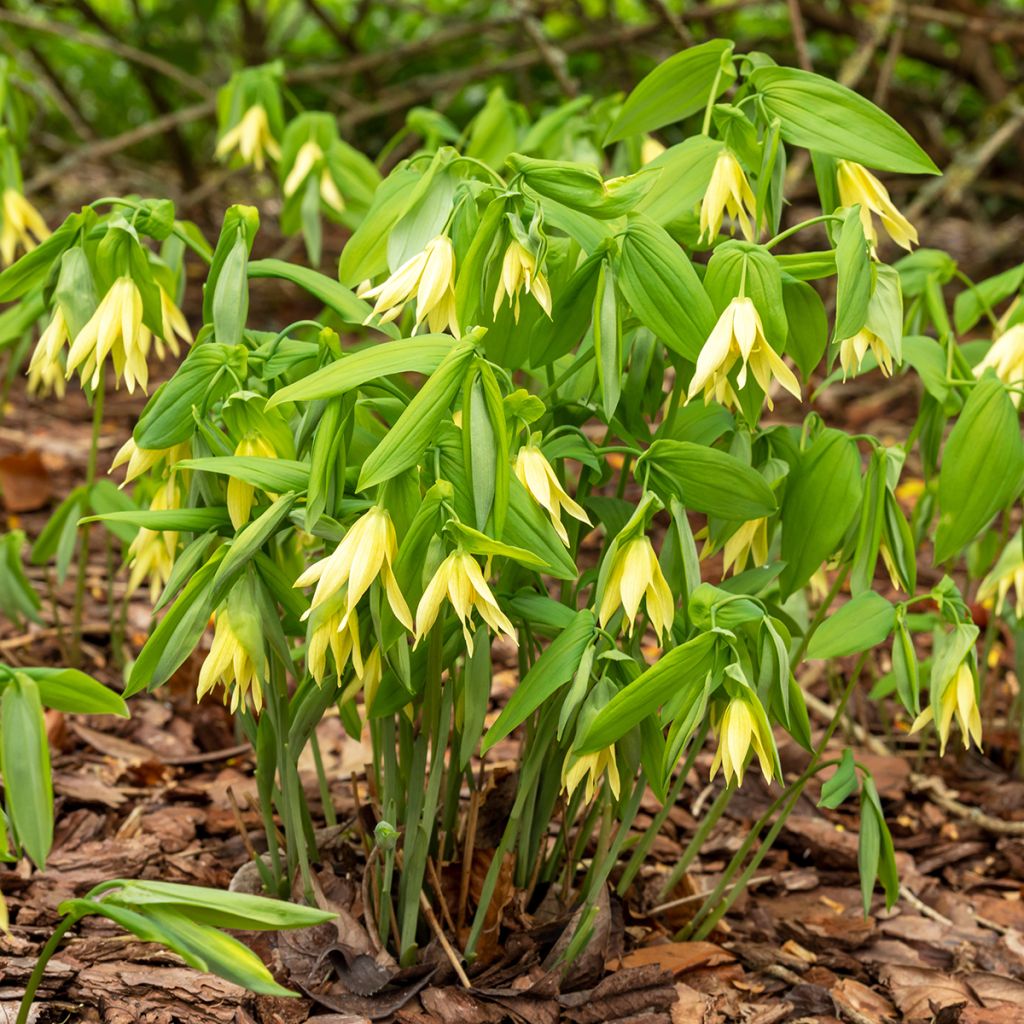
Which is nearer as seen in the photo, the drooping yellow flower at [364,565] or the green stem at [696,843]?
the drooping yellow flower at [364,565]

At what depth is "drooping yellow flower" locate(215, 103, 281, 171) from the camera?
249cm

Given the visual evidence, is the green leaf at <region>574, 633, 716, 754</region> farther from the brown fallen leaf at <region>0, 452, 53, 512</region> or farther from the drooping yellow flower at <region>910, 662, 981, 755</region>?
the brown fallen leaf at <region>0, 452, 53, 512</region>

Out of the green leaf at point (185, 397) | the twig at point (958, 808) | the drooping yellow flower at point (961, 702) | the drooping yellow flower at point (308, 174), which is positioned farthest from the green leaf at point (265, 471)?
the twig at point (958, 808)

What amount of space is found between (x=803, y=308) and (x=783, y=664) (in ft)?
1.37

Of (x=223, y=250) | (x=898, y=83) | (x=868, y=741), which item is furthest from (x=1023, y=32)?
(x=223, y=250)

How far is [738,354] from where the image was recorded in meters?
1.29

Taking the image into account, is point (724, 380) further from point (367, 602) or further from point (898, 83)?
point (898, 83)

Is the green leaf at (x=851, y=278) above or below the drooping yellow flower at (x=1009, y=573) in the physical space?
above

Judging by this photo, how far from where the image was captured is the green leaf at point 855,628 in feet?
4.72

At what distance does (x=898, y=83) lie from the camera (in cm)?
496

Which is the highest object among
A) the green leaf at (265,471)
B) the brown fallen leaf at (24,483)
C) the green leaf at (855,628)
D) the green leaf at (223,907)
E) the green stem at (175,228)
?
the green stem at (175,228)

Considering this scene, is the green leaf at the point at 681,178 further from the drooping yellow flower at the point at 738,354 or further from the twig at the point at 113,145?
the twig at the point at 113,145

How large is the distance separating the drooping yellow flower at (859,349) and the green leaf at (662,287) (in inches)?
7.2

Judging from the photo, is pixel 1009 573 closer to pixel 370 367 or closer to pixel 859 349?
pixel 859 349
